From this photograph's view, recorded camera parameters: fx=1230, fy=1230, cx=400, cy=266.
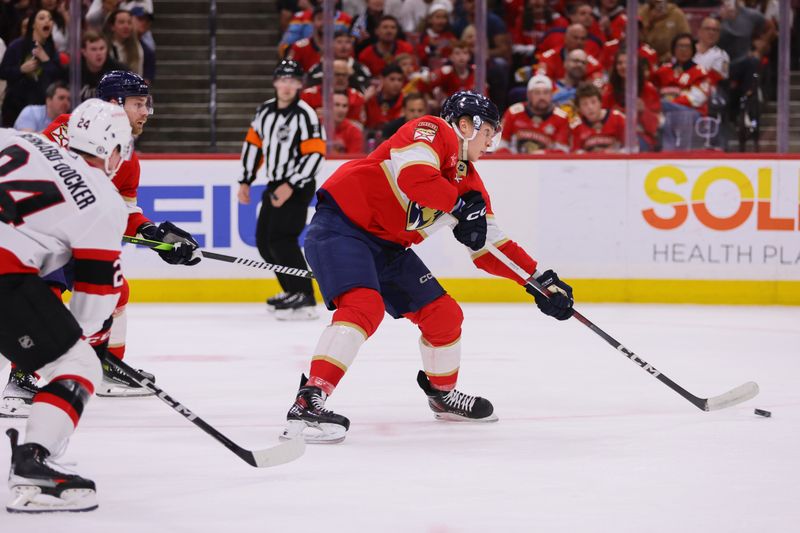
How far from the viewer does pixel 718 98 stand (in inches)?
A: 277

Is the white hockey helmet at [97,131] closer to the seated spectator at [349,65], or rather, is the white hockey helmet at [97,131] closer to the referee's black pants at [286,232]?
the referee's black pants at [286,232]

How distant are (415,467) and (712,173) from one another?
4.16m

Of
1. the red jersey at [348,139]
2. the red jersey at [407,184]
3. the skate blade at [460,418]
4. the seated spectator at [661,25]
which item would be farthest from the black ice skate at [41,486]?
the seated spectator at [661,25]

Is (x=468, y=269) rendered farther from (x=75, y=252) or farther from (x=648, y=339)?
(x=75, y=252)

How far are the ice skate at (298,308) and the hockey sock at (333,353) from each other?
2.83 meters

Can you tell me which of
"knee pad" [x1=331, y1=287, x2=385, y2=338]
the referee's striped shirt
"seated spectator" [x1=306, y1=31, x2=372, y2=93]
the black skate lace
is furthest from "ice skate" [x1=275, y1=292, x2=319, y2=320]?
"knee pad" [x1=331, y1=287, x2=385, y2=338]

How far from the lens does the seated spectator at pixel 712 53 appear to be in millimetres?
7059

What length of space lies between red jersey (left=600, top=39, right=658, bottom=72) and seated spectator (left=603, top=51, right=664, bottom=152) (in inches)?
1.2

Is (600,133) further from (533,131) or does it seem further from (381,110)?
(381,110)

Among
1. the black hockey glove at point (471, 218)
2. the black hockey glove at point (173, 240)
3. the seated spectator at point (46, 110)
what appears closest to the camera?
the black hockey glove at point (471, 218)

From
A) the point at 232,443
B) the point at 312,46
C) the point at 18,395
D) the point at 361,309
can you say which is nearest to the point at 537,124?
the point at 312,46

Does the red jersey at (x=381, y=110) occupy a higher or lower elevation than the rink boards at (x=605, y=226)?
higher

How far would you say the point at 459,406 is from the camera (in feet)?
12.9

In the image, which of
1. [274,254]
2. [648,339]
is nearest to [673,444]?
[648,339]
